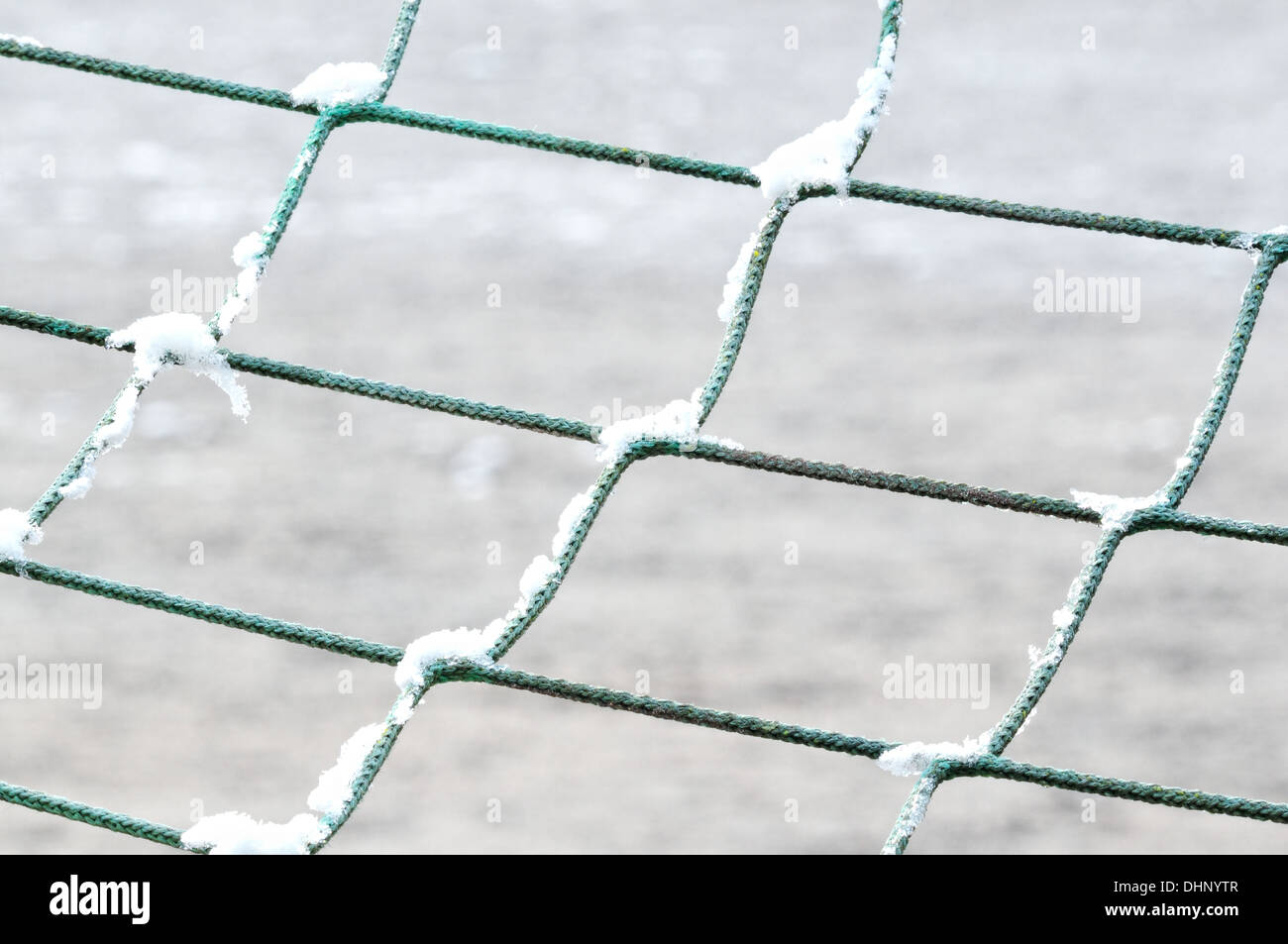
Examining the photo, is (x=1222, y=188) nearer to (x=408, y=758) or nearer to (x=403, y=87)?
(x=403, y=87)

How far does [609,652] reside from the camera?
1.92 m

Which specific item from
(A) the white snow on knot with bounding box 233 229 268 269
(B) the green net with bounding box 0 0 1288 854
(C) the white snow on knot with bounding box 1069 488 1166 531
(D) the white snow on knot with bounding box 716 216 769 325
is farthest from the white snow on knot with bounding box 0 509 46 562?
(C) the white snow on knot with bounding box 1069 488 1166 531

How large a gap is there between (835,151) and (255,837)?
1.92 ft

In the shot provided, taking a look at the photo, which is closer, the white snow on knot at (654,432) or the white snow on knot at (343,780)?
the white snow on knot at (343,780)

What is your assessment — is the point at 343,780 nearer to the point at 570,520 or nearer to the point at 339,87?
the point at 570,520

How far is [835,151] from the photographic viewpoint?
3.59ft

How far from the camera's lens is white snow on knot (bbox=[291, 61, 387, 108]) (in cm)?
117

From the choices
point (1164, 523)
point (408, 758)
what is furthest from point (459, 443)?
point (1164, 523)

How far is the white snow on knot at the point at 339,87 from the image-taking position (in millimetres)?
1171

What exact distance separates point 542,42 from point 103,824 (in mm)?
3508

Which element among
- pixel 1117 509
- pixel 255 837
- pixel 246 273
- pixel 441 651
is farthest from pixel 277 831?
pixel 1117 509

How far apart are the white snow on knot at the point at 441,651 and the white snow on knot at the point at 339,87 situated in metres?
0.43

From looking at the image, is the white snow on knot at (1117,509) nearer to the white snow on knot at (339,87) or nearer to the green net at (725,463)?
the green net at (725,463)

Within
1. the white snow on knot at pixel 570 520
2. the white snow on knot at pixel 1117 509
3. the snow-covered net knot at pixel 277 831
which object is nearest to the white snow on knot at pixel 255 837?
the snow-covered net knot at pixel 277 831
